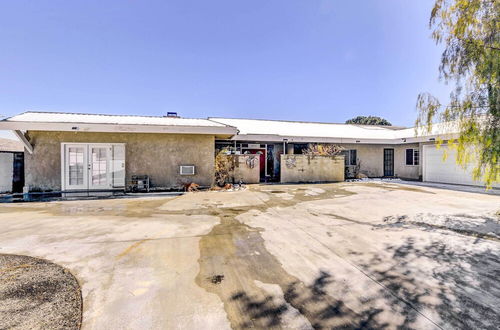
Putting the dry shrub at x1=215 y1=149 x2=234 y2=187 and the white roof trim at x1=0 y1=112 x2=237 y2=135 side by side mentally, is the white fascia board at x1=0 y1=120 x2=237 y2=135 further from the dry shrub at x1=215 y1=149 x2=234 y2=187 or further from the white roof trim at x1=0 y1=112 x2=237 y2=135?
the dry shrub at x1=215 y1=149 x2=234 y2=187

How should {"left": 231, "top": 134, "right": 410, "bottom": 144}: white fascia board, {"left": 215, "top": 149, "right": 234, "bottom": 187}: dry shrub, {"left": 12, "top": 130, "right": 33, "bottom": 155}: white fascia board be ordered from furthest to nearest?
{"left": 231, "top": 134, "right": 410, "bottom": 144}: white fascia board
{"left": 215, "top": 149, "right": 234, "bottom": 187}: dry shrub
{"left": 12, "top": 130, "right": 33, "bottom": 155}: white fascia board

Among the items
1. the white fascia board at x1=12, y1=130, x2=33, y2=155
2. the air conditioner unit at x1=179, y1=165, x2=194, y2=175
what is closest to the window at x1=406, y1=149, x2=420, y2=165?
the air conditioner unit at x1=179, y1=165, x2=194, y2=175

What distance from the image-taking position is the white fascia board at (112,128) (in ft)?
26.5

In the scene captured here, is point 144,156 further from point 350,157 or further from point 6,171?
point 350,157

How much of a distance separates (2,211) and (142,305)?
22.3 ft

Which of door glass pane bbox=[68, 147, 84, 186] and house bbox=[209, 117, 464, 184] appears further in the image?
house bbox=[209, 117, 464, 184]

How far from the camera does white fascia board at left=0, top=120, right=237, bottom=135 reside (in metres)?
8.07

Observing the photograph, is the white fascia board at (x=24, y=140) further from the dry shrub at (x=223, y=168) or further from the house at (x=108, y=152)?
the dry shrub at (x=223, y=168)

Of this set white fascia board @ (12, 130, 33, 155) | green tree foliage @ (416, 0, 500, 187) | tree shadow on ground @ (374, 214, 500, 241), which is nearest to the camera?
tree shadow on ground @ (374, 214, 500, 241)

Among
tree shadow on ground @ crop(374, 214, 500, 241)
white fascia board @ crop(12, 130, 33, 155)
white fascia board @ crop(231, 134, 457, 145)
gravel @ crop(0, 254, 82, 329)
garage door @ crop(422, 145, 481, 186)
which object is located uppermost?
white fascia board @ crop(231, 134, 457, 145)

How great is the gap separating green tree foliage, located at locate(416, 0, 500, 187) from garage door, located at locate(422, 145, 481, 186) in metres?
7.58

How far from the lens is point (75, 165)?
29.9 ft

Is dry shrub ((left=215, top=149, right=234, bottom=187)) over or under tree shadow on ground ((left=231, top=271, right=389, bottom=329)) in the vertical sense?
over

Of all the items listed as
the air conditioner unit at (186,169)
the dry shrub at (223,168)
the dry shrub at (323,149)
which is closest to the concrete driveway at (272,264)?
the air conditioner unit at (186,169)
